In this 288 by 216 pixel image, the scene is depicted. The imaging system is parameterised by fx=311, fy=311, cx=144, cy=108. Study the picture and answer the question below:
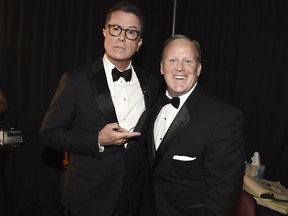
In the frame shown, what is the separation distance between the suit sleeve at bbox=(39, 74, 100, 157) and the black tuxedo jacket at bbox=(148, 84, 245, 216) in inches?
15.4

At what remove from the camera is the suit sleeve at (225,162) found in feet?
5.09

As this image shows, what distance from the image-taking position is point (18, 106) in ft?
9.92

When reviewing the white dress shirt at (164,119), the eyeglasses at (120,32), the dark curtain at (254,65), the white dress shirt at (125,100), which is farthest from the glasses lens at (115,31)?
the dark curtain at (254,65)

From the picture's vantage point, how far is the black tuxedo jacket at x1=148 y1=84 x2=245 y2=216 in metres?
1.56

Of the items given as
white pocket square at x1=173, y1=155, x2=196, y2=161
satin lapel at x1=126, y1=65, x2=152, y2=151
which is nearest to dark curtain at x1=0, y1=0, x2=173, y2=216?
satin lapel at x1=126, y1=65, x2=152, y2=151

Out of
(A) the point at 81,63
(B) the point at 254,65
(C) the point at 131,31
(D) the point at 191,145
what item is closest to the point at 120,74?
(C) the point at 131,31

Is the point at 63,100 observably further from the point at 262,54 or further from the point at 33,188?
the point at 262,54

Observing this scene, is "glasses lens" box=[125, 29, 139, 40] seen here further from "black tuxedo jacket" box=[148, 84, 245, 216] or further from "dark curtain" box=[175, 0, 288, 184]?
"dark curtain" box=[175, 0, 288, 184]

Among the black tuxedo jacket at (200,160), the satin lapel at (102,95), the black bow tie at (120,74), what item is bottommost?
the black tuxedo jacket at (200,160)

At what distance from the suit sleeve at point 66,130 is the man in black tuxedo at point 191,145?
0.37 m

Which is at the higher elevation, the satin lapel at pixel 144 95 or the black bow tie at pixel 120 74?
the black bow tie at pixel 120 74

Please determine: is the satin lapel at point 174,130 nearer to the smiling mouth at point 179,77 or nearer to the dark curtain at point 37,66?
the smiling mouth at point 179,77

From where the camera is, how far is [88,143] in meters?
1.77

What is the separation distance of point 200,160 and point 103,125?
0.60 metres
